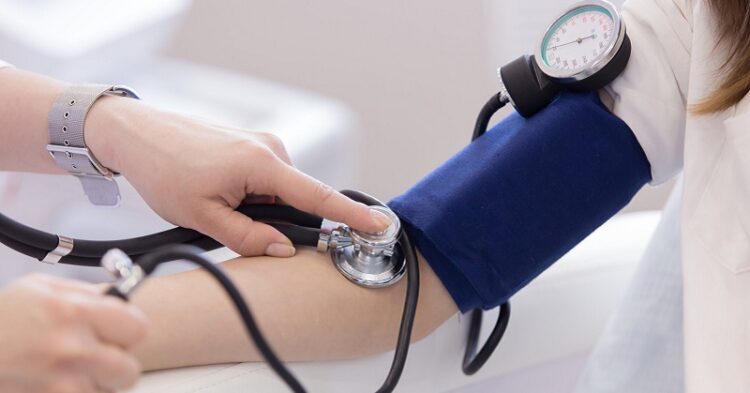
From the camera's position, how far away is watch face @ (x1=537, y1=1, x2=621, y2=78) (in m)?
0.84

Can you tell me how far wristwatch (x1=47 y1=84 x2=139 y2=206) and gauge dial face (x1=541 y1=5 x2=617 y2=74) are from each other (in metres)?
0.43

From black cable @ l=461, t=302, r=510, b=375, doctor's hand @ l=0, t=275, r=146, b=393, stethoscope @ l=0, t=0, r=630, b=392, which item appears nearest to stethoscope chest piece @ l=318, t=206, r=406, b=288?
stethoscope @ l=0, t=0, r=630, b=392

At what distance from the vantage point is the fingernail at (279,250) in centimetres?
81

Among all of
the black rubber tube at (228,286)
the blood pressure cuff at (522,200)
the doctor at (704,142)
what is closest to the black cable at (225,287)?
the black rubber tube at (228,286)

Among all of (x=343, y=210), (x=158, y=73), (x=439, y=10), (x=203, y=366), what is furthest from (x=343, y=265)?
(x=439, y=10)

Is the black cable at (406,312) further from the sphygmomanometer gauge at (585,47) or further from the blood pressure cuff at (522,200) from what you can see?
the sphygmomanometer gauge at (585,47)

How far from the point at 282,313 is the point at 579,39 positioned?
1.29ft

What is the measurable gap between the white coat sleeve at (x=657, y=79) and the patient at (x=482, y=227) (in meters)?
0.02

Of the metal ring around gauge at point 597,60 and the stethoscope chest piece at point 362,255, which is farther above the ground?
the metal ring around gauge at point 597,60

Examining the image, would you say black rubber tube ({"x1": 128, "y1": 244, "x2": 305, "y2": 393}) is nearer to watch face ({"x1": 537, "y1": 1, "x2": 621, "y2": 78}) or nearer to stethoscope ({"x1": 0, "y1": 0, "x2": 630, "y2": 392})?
stethoscope ({"x1": 0, "y1": 0, "x2": 630, "y2": 392})

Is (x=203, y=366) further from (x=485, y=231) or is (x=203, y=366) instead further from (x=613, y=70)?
(x=613, y=70)

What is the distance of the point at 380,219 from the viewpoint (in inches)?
31.5

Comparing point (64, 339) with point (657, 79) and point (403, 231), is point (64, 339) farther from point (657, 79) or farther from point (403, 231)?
point (657, 79)

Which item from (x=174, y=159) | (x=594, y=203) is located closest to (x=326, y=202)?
(x=174, y=159)
